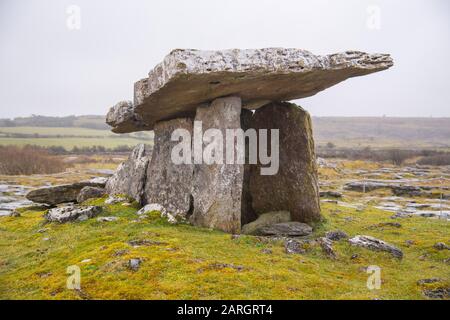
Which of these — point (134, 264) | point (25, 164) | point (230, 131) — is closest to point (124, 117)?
point (230, 131)

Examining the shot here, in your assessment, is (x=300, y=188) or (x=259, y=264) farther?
(x=300, y=188)

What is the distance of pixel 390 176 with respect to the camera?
4531cm

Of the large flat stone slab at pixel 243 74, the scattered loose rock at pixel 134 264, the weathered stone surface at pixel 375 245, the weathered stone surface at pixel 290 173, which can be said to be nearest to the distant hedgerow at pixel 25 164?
the large flat stone slab at pixel 243 74

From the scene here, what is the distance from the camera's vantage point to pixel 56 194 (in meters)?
21.4

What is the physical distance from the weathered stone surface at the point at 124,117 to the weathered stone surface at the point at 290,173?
6.35m

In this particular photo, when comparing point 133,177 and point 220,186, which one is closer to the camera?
point 220,186

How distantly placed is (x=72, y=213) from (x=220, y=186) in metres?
6.09

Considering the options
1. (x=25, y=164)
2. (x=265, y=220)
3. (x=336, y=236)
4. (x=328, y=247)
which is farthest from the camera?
(x=25, y=164)

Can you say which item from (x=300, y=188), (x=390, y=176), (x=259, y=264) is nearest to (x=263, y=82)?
(x=300, y=188)

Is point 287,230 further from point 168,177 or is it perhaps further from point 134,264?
point 134,264

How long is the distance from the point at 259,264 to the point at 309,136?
344 inches

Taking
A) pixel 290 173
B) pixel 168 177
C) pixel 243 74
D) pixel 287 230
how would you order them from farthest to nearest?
pixel 168 177 < pixel 290 173 < pixel 287 230 < pixel 243 74

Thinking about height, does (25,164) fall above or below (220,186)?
below
